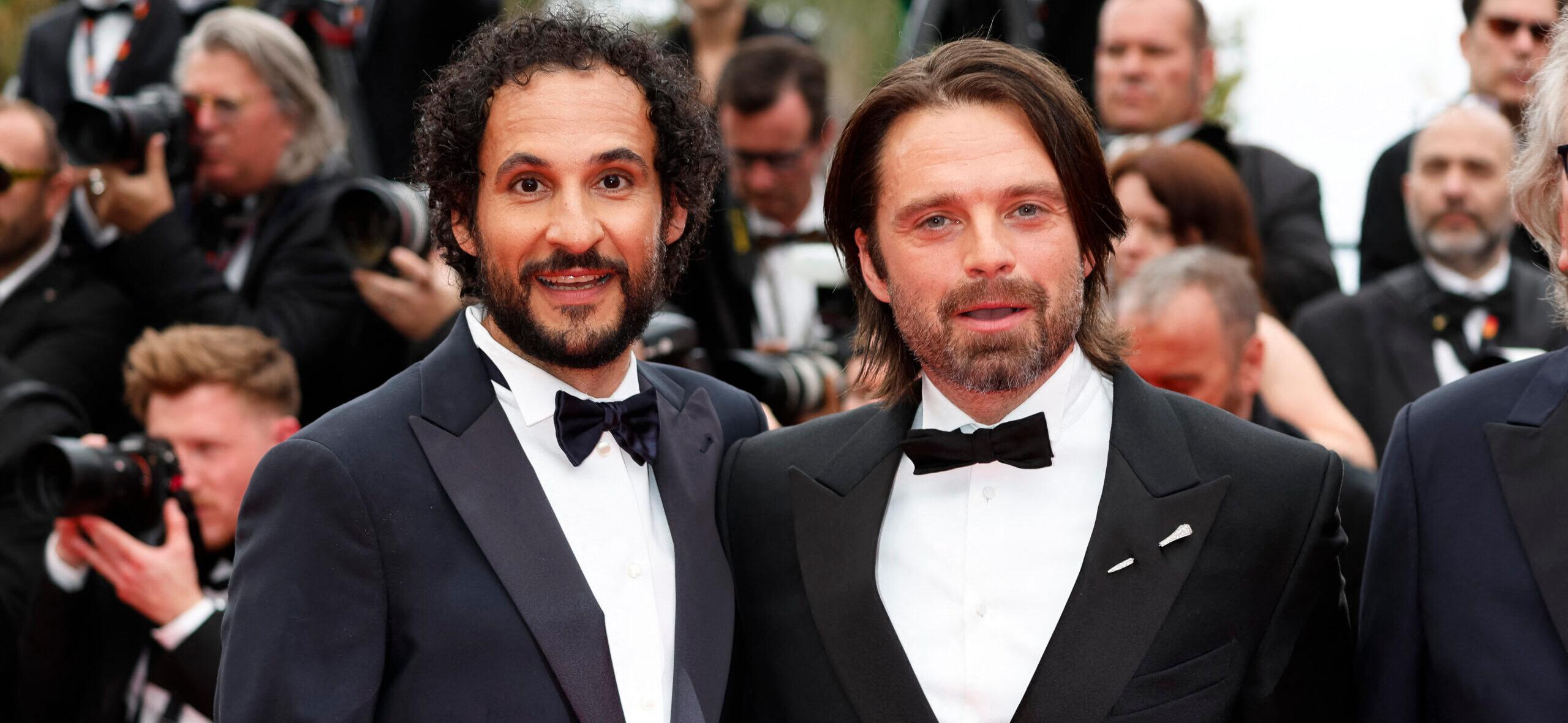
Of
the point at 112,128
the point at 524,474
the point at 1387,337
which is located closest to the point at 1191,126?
the point at 1387,337

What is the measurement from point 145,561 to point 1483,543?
2866mm

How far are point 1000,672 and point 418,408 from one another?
3.27 ft

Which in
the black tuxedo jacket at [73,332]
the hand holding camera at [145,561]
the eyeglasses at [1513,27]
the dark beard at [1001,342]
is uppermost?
the eyeglasses at [1513,27]

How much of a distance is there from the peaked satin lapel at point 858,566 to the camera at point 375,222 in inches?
77.5

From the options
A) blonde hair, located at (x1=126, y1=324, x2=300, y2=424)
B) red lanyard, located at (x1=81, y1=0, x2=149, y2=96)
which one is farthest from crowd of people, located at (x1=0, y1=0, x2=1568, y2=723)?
red lanyard, located at (x1=81, y1=0, x2=149, y2=96)

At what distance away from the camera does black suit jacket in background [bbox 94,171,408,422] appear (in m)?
4.74

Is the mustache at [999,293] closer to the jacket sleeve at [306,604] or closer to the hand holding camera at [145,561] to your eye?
the jacket sleeve at [306,604]

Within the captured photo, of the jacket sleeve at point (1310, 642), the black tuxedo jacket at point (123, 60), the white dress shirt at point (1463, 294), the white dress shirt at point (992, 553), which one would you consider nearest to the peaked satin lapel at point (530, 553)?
the white dress shirt at point (992, 553)

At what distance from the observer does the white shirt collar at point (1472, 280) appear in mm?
5074

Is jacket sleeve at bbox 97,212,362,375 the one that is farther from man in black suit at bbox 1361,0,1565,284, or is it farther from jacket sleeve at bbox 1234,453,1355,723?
man in black suit at bbox 1361,0,1565,284

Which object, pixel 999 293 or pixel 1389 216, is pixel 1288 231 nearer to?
pixel 1389 216

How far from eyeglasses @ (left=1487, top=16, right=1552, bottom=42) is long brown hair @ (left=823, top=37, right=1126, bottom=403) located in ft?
9.52

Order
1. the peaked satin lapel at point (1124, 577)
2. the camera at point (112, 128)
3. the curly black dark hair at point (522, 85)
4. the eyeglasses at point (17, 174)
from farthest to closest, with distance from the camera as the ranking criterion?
1. the eyeglasses at point (17, 174)
2. the camera at point (112, 128)
3. the curly black dark hair at point (522, 85)
4. the peaked satin lapel at point (1124, 577)

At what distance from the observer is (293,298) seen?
4.77 metres
